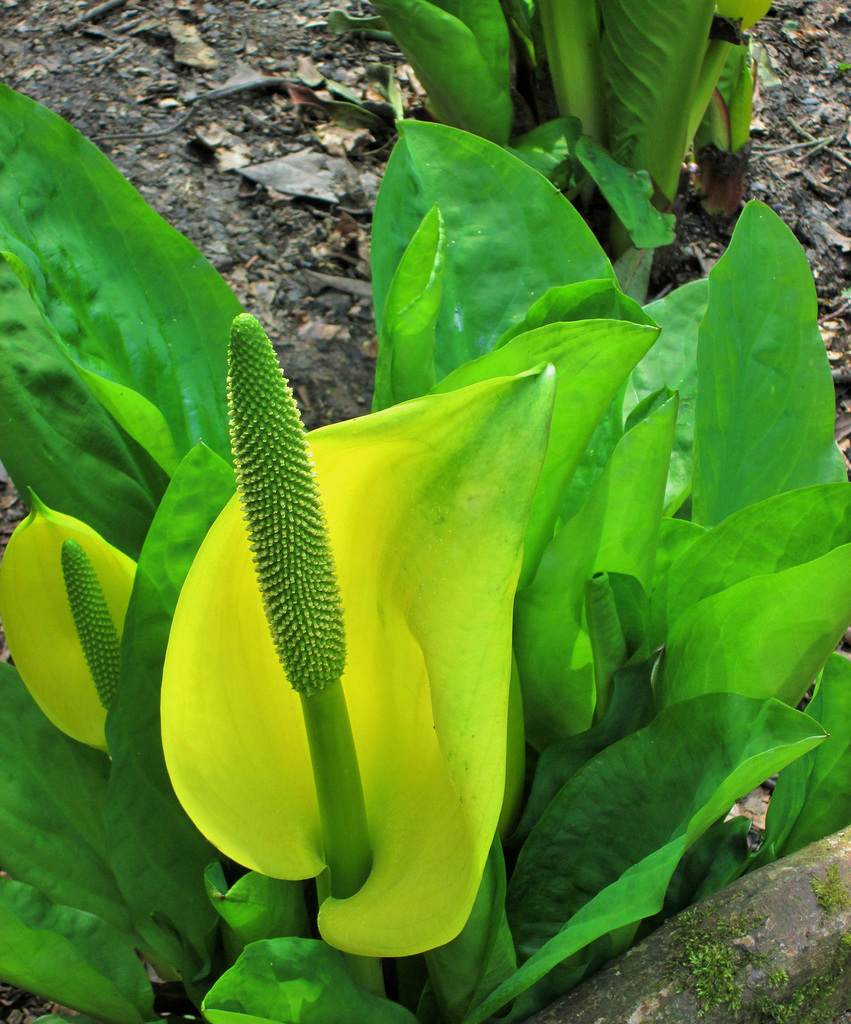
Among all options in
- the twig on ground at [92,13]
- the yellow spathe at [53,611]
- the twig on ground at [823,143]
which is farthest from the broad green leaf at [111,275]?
the twig on ground at [823,143]

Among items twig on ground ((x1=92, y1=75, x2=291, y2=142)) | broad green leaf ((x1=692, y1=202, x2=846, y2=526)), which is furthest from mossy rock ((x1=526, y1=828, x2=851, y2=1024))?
twig on ground ((x1=92, y1=75, x2=291, y2=142))

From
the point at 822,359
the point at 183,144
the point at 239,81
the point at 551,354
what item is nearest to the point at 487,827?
the point at 551,354

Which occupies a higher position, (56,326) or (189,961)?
(56,326)

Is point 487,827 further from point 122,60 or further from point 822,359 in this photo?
point 122,60

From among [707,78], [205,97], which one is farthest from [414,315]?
[205,97]

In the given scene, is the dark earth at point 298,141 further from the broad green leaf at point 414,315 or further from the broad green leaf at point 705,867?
the broad green leaf at point 705,867

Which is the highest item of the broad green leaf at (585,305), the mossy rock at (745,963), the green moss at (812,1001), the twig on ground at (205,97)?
the broad green leaf at (585,305)
